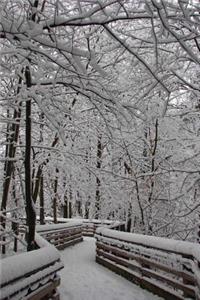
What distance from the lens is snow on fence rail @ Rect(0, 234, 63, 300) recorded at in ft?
13.2

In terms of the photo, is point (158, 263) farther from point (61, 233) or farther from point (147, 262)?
point (61, 233)

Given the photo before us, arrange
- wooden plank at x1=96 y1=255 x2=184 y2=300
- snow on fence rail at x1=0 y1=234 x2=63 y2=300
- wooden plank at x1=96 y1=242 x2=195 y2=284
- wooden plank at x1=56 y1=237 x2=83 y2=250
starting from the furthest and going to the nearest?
1. wooden plank at x1=56 y1=237 x2=83 y2=250
2. wooden plank at x1=96 y1=255 x2=184 y2=300
3. wooden plank at x1=96 y1=242 x2=195 y2=284
4. snow on fence rail at x1=0 y1=234 x2=63 y2=300

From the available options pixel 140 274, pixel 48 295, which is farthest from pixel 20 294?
pixel 140 274

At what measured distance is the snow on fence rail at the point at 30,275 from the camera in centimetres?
402

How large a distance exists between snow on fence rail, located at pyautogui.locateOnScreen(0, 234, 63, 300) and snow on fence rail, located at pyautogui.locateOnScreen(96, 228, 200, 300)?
2111mm

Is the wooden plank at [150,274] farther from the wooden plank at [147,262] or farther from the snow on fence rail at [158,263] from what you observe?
the wooden plank at [147,262]

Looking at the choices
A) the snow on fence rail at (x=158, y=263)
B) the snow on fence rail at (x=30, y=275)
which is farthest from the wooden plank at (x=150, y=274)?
the snow on fence rail at (x=30, y=275)

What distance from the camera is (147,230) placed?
15062 mm

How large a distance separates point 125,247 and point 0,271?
22.6 feet

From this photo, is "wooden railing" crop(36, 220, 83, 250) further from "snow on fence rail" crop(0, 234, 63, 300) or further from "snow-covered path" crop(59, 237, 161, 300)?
"snow on fence rail" crop(0, 234, 63, 300)

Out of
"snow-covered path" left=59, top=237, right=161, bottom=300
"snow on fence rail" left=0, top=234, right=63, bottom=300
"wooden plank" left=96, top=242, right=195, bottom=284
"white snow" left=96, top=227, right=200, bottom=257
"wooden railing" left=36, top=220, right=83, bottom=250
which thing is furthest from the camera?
"wooden railing" left=36, top=220, right=83, bottom=250

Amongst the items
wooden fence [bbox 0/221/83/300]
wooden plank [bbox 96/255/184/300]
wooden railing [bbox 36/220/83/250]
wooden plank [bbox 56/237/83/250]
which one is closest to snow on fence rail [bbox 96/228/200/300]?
wooden plank [bbox 96/255/184/300]

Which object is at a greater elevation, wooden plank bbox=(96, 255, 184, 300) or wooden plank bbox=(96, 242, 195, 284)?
wooden plank bbox=(96, 242, 195, 284)

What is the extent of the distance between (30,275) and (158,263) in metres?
3.65
